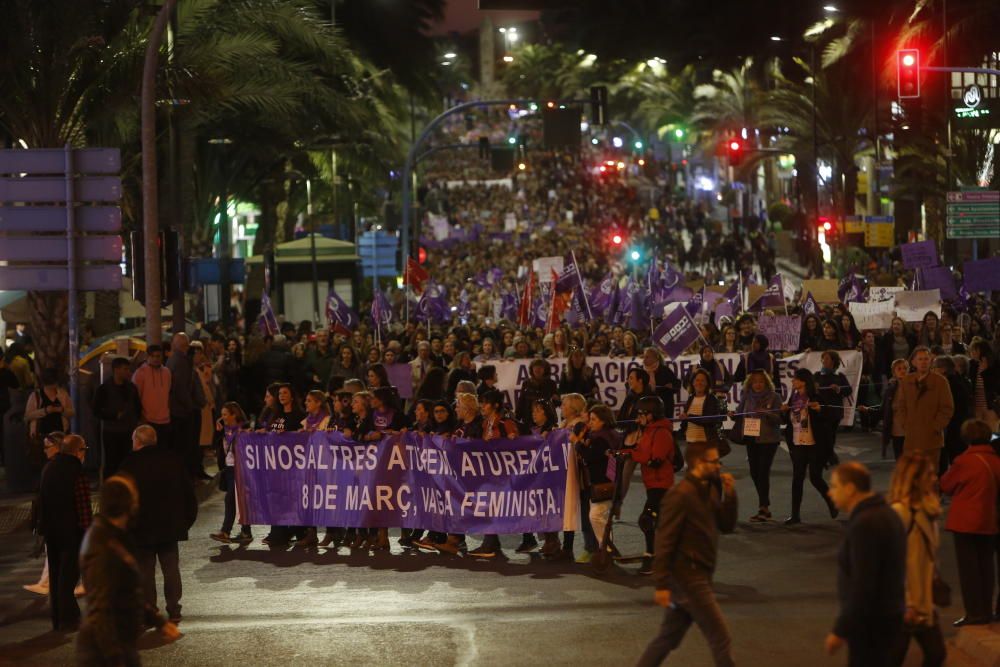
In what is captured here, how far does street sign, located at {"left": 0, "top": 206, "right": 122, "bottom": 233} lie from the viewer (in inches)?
588

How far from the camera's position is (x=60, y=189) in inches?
583

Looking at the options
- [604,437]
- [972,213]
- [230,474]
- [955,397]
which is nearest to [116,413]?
[230,474]

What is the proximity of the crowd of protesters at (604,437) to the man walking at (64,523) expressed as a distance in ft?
0.04

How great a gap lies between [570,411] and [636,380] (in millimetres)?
1011

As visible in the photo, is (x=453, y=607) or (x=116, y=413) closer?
(x=453, y=607)

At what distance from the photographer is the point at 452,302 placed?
42.6 metres

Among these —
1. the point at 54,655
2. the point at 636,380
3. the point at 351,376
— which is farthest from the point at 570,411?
the point at 351,376

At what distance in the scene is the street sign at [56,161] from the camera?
48.2 feet

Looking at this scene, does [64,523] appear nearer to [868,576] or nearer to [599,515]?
[599,515]

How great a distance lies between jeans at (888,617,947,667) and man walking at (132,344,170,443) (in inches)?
407

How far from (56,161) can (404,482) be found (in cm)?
448

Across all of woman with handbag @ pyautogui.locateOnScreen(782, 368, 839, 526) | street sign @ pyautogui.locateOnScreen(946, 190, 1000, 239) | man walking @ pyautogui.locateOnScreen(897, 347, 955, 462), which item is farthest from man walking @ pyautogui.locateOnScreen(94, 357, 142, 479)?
street sign @ pyautogui.locateOnScreen(946, 190, 1000, 239)

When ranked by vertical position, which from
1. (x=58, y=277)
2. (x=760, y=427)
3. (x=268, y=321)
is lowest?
(x=760, y=427)

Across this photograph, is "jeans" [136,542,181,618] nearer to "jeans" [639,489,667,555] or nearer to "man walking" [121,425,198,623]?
"man walking" [121,425,198,623]
